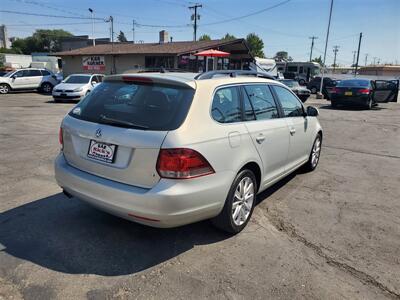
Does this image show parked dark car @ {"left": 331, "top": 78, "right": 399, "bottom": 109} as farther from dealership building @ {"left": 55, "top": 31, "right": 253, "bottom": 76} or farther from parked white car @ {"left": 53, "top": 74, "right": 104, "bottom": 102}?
parked white car @ {"left": 53, "top": 74, "right": 104, "bottom": 102}

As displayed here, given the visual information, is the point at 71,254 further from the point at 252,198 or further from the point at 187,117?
the point at 252,198

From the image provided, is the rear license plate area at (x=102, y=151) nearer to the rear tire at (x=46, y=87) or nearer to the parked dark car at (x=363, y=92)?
the parked dark car at (x=363, y=92)

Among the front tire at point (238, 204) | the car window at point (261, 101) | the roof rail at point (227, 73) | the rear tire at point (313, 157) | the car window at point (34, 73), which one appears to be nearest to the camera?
the front tire at point (238, 204)

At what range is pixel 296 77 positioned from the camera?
4128 centimetres

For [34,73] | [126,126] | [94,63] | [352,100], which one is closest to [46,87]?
[34,73]

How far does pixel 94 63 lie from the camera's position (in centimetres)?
2962

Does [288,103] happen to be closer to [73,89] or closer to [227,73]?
Answer: [227,73]

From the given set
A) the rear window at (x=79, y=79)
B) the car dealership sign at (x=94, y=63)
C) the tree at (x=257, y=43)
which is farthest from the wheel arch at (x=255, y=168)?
the tree at (x=257, y=43)

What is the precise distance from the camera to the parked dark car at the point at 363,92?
17.7 meters

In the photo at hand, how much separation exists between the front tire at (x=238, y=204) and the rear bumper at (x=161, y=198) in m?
0.14

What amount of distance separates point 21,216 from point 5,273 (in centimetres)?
119

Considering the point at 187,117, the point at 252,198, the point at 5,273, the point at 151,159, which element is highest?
the point at 187,117

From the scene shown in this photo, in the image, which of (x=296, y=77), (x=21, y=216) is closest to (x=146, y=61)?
(x=296, y=77)

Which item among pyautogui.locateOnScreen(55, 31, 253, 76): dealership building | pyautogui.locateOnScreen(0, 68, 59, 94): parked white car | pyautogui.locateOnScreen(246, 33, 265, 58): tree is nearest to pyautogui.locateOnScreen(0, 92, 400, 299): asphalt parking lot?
pyautogui.locateOnScreen(0, 68, 59, 94): parked white car
